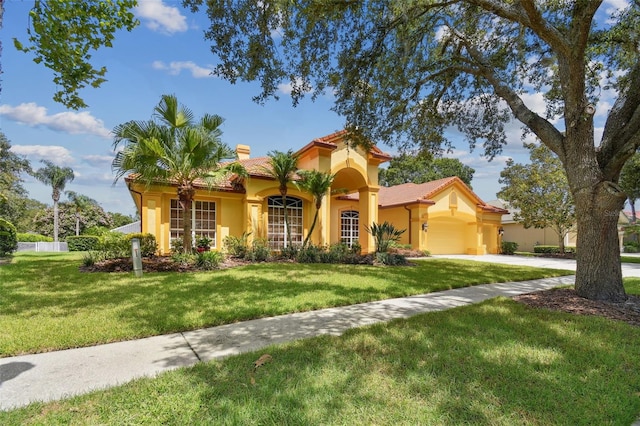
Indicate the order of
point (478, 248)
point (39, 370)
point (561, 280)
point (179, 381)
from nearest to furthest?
point (179, 381), point (39, 370), point (561, 280), point (478, 248)

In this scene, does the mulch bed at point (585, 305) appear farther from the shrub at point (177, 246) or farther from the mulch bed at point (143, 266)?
the shrub at point (177, 246)

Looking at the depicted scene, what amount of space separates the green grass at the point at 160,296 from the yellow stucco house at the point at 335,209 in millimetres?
4657

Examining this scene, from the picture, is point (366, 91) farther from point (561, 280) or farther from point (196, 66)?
point (561, 280)

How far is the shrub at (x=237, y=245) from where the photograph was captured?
1460 centimetres

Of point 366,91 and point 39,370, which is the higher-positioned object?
point 366,91

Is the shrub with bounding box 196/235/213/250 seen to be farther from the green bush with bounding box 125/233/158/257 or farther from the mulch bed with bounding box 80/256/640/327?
the mulch bed with bounding box 80/256/640/327

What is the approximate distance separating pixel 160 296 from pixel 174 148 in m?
6.73

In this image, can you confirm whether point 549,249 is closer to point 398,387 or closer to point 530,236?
point 530,236

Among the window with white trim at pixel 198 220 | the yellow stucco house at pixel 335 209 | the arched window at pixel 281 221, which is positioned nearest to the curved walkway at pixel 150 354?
the yellow stucco house at pixel 335 209

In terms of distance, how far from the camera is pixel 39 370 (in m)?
3.66

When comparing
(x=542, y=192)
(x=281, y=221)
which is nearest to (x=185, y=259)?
(x=281, y=221)

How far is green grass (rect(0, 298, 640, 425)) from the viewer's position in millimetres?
2707

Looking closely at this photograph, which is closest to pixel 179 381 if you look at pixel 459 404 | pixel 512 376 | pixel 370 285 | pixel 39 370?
pixel 39 370

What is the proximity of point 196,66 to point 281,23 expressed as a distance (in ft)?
9.02
